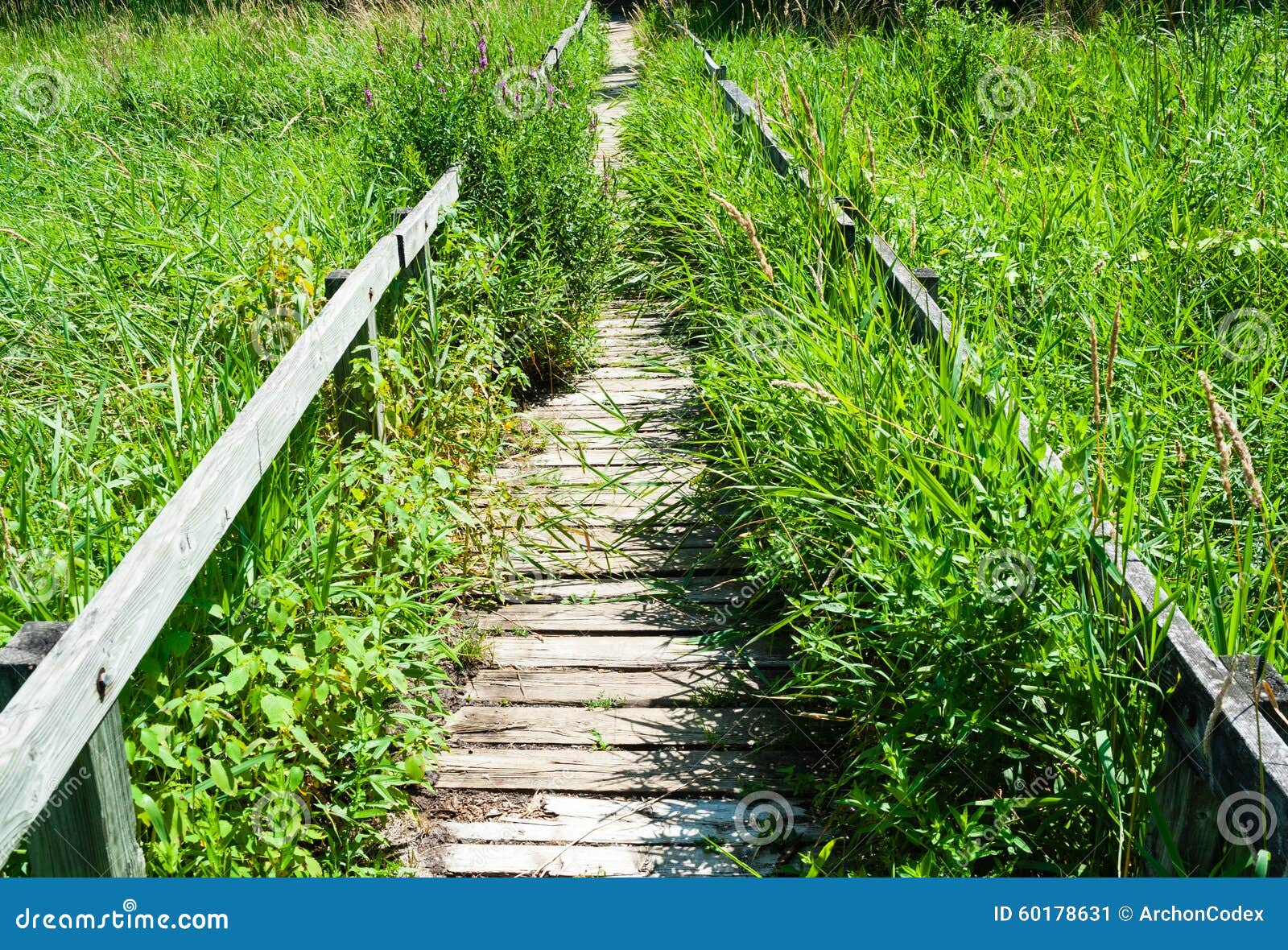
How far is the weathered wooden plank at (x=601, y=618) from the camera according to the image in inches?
151

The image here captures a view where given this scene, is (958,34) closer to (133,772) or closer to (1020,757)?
(1020,757)

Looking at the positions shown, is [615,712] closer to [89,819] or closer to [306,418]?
[306,418]

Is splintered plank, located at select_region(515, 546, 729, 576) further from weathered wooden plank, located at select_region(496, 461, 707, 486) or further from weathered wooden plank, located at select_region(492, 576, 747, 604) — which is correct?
weathered wooden plank, located at select_region(496, 461, 707, 486)

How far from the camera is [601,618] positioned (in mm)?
3898

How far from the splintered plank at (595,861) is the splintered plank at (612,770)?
0.77 ft

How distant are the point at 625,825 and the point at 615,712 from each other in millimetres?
513

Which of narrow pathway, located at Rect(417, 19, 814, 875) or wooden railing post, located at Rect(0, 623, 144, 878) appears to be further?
narrow pathway, located at Rect(417, 19, 814, 875)

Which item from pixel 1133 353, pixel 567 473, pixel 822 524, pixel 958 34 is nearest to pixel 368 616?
pixel 822 524

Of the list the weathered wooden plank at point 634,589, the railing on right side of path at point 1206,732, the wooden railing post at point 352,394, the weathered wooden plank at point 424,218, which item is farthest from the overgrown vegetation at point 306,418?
the railing on right side of path at point 1206,732

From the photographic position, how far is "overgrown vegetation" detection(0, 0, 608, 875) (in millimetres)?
2652

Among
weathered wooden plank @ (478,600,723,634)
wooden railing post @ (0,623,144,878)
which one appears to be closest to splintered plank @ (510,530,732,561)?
weathered wooden plank @ (478,600,723,634)

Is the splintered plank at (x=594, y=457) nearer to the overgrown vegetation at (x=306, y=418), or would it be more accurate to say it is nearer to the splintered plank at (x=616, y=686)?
the overgrown vegetation at (x=306, y=418)

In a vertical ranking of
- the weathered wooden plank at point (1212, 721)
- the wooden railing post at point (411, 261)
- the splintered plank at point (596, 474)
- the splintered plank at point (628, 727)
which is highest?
the wooden railing post at point (411, 261)

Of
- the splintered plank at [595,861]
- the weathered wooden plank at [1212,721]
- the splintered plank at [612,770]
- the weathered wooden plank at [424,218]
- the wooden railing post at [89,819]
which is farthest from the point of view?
the weathered wooden plank at [424,218]
